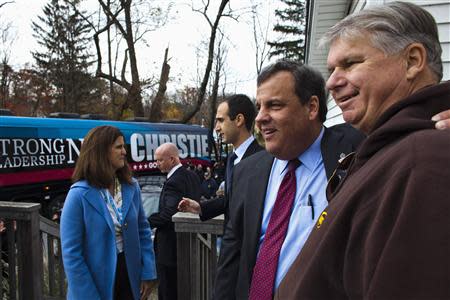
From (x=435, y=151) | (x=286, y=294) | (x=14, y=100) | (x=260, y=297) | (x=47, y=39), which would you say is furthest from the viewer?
(x=47, y=39)

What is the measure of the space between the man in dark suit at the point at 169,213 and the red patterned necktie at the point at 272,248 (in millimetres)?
2144

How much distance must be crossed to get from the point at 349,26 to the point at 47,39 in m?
38.3

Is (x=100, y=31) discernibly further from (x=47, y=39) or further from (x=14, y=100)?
(x=47, y=39)

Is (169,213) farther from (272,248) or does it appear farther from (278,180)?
(272,248)

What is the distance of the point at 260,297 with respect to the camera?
1.73 metres

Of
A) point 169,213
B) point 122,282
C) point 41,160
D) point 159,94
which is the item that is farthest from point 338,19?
point 159,94

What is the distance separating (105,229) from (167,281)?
170 cm

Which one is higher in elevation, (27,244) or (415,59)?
(415,59)

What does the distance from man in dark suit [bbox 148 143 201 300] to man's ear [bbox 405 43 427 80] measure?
10.1 feet

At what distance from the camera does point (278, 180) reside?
1967 millimetres

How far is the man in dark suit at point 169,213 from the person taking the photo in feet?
12.6

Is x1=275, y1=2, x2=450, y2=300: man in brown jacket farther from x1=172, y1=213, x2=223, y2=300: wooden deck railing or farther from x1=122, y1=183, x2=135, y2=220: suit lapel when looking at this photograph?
x1=122, y1=183, x2=135, y2=220: suit lapel

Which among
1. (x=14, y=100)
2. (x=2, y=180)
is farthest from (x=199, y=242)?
(x=14, y=100)

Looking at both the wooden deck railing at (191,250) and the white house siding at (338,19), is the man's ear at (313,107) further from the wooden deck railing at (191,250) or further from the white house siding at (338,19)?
the wooden deck railing at (191,250)
